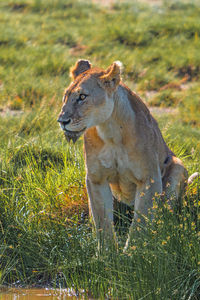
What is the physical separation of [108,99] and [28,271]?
134cm

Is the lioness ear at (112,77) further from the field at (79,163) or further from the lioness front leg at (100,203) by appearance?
the field at (79,163)

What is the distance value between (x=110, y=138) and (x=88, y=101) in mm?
354

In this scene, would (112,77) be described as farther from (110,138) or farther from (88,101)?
(110,138)

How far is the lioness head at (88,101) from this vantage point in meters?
4.29

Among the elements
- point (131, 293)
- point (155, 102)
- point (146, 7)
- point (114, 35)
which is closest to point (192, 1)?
point (146, 7)

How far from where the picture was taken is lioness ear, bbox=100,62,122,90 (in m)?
4.49

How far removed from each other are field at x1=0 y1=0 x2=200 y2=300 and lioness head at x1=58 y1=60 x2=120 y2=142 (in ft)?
2.16

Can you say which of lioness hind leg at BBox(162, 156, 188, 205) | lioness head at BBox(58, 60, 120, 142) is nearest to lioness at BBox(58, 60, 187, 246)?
lioness head at BBox(58, 60, 120, 142)

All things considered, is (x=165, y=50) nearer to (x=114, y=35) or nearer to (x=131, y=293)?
(x=114, y=35)

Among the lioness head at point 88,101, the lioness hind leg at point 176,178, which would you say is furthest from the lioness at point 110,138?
the lioness hind leg at point 176,178

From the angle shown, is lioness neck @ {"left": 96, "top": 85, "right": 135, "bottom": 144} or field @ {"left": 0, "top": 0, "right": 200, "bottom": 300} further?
lioness neck @ {"left": 96, "top": 85, "right": 135, "bottom": 144}

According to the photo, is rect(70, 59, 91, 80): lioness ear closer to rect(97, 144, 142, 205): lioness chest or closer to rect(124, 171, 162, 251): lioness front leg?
rect(97, 144, 142, 205): lioness chest

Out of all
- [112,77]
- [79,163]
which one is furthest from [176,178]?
[112,77]

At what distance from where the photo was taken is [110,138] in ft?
15.1
